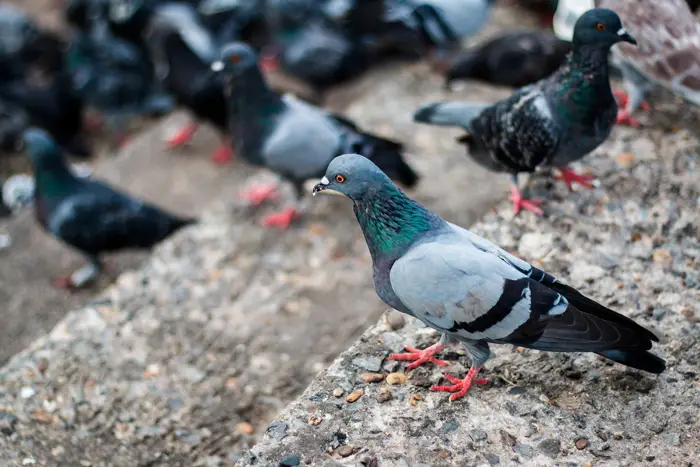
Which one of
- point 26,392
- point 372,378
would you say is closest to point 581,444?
point 372,378

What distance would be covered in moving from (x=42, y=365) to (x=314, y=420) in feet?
7.24

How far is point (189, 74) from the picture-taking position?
7836mm

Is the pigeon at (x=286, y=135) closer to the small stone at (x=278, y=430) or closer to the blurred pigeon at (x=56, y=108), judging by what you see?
the small stone at (x=278, y=430)

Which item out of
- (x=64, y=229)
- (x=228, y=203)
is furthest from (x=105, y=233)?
(x=228, y=203)

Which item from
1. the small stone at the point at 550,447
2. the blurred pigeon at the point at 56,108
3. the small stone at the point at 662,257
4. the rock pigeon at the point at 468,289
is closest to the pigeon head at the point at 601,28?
the small stone at the point at 662,257

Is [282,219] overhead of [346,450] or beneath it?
beneath

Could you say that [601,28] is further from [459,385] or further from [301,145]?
[301,145]

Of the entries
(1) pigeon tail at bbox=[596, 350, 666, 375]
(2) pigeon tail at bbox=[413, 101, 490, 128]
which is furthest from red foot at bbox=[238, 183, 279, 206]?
(1) pigeon tail at bbox=[596, 350, 666, 375]

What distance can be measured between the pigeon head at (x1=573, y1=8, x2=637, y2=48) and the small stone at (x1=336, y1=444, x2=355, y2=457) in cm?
262

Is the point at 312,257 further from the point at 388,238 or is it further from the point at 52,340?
the point at 388,238

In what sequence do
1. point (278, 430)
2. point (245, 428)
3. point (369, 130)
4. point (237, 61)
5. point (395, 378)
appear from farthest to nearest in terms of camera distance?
point (369, 130)
point (237, 61)
point (245, 428)
point (395, 378)
point (278, 430)

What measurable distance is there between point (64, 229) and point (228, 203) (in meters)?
1.34

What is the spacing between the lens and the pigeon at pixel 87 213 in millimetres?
6160

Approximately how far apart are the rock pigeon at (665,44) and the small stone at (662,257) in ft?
3.81
